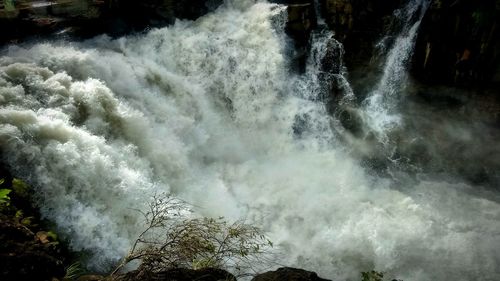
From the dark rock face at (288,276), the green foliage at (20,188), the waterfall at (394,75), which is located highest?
the waterfall at (394,75)

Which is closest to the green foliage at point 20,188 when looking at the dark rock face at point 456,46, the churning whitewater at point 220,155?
the churning whitewater at point 220,155

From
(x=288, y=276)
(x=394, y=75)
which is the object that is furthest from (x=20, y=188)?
(x=394, y=75)

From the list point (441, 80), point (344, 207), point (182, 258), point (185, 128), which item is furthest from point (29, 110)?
point (441, 80)

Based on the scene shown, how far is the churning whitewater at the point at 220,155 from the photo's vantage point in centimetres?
575

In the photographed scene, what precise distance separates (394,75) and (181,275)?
7372 millimetres

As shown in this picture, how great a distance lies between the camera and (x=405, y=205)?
23.2 ft

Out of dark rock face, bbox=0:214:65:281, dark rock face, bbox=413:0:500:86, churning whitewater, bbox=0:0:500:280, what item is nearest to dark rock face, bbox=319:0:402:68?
dark rock face, bbox=413:0:500:86

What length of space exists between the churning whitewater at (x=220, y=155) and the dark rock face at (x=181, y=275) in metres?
2.20

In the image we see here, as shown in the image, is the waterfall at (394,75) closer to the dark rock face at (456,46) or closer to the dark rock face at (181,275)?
the dark rock face at (456,46)

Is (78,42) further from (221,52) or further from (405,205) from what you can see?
(405,205)

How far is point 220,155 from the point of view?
27.7 feet

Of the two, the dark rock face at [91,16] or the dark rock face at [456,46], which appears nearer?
the dark rock face at [456,46]

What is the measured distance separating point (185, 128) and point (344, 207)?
3.66 meters

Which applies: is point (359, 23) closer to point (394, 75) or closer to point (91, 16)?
point (394, 75)
